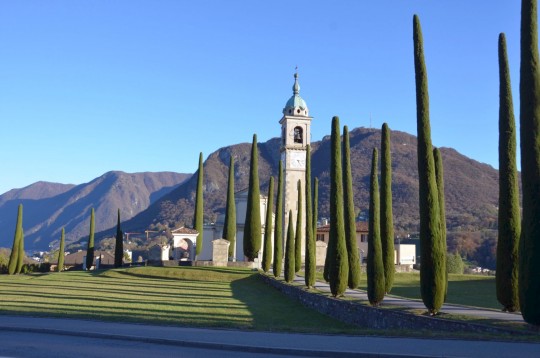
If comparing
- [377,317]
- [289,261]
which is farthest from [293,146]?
[377,317]

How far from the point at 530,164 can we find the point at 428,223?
408cm

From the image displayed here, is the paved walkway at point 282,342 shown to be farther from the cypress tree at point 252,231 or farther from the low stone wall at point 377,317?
the cypress tree at point 252,231

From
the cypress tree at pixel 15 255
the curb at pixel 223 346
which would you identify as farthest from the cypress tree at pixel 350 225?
the cypress tree at pixel 15 255

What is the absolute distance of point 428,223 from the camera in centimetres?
1795

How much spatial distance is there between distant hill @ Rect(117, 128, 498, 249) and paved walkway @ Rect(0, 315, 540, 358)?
96.4 metres

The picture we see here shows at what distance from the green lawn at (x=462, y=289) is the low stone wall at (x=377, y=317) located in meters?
6.45

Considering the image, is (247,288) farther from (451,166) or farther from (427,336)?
(451,166)

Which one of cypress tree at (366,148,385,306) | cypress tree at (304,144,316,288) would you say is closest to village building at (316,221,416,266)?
cypress tree at (304,144,316,288)

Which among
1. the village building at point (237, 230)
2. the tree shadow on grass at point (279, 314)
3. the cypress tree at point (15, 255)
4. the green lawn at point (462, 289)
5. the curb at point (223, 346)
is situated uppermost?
the village building at point (237, 230)

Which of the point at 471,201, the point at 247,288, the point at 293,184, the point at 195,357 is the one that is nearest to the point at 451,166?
the point at 471,201

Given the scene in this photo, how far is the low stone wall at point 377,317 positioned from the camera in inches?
575

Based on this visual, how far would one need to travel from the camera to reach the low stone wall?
14594 millimetres

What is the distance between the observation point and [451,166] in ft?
479

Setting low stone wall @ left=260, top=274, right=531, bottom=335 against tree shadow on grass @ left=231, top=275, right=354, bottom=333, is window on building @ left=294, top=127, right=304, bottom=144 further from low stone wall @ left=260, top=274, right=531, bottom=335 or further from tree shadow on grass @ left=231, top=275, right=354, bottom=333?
low stone wall @ left=260, top=274, right=531, bottom=335
